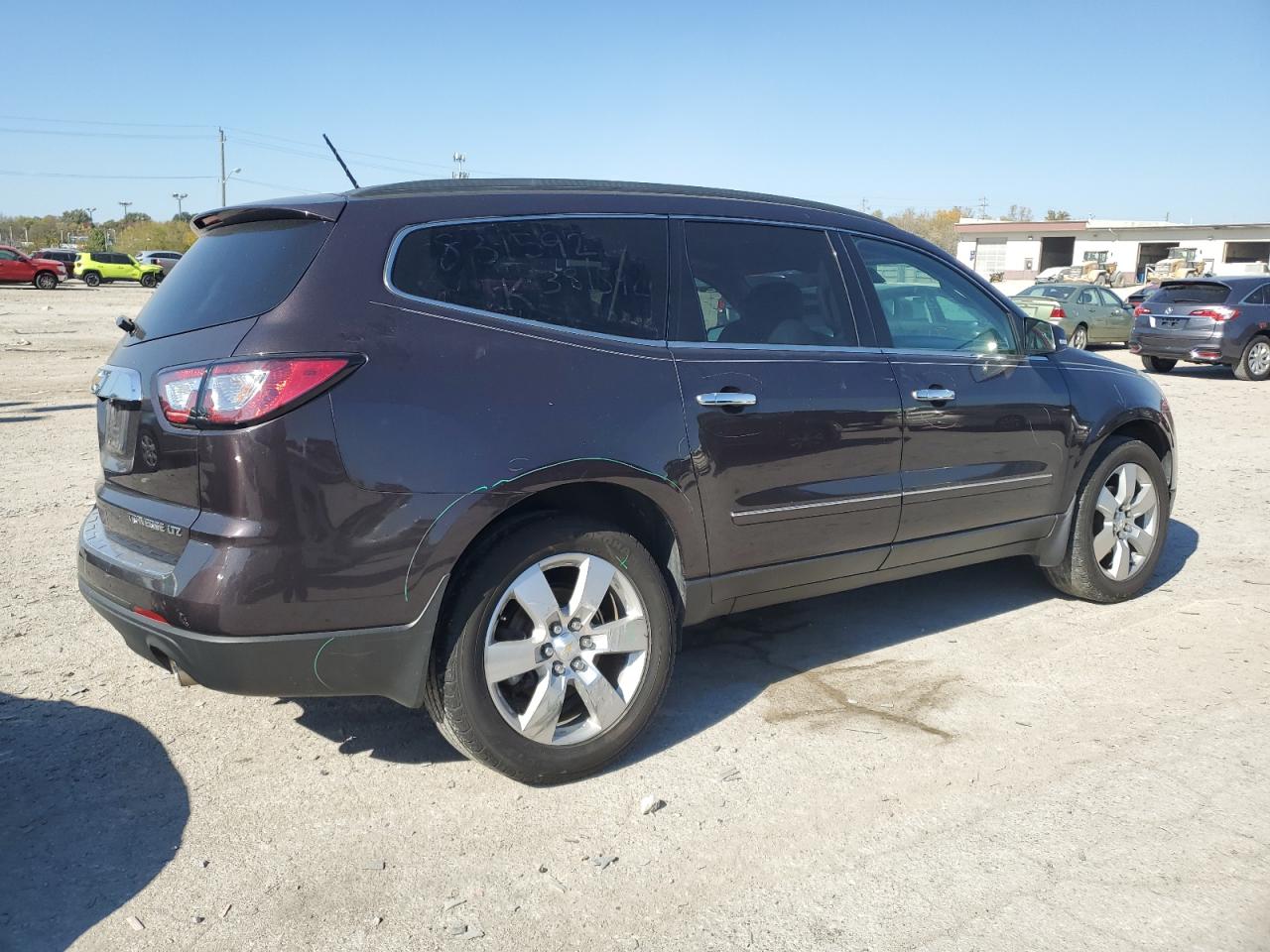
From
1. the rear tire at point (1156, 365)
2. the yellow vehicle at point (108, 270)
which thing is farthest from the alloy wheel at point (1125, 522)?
the yellow vehicle at point (108, 270)

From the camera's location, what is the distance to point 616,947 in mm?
2611

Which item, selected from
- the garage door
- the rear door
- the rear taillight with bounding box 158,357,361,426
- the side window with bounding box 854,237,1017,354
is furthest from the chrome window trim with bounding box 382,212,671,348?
the garage door

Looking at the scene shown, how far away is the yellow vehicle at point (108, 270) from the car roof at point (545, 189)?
47899 millimetres

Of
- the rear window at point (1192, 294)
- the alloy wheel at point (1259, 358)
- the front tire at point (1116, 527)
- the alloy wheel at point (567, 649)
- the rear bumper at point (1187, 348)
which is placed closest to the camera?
the alloy wheel at point (567, 649)

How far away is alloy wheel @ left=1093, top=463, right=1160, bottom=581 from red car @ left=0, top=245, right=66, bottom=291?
146ft

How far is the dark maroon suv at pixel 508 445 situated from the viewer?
2.90 metres

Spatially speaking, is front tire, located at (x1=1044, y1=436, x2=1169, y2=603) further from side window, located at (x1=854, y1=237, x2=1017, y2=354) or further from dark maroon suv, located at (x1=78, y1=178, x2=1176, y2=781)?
dark maroon suv, located at (x1=78, y1=178, x2=1176, y2=781)

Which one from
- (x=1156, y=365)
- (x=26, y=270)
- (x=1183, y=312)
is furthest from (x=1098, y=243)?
(x=26, y=270)

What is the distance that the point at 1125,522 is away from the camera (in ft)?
17.2

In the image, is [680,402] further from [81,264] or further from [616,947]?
[81,264]

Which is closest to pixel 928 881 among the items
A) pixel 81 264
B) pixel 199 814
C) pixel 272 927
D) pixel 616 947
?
pixel 616 947

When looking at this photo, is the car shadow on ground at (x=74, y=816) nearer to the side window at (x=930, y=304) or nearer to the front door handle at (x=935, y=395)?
the front door handle at (x=935, y=395)

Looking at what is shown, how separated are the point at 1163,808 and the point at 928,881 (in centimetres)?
94

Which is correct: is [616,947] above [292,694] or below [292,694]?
below
